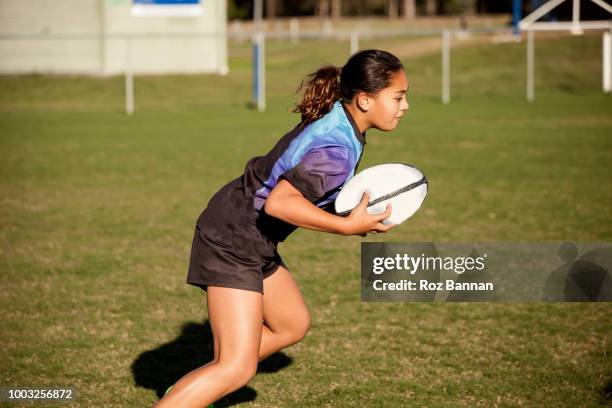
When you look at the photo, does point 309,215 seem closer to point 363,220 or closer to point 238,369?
point 363,220

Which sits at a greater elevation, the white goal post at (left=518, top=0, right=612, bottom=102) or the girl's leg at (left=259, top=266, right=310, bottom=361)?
the white goal post at (left=518, top=0, right=612, bottom=102)

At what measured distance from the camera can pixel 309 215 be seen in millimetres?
3406

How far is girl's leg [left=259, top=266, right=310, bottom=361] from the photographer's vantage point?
160 inches

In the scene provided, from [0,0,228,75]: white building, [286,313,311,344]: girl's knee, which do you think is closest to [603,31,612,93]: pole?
[0,0,228,75]: white building

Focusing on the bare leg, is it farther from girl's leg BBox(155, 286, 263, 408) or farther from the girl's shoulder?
the girl's shoulder

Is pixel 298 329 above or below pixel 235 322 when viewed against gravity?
below

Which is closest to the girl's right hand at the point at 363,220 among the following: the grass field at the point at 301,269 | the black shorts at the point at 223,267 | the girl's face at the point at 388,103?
the girl's face at the point at 388,103

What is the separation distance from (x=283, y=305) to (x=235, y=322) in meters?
0.50

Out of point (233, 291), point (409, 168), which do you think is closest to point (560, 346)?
point (409, 168)

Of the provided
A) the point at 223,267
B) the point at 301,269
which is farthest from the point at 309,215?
the point at 301,269

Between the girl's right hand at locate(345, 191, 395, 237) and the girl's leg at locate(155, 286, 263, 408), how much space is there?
581 mm

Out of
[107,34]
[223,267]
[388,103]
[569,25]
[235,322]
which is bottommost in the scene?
[235,322]

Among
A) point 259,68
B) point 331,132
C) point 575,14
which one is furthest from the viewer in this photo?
point 575,14

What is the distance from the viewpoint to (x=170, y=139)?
18.6 metres
